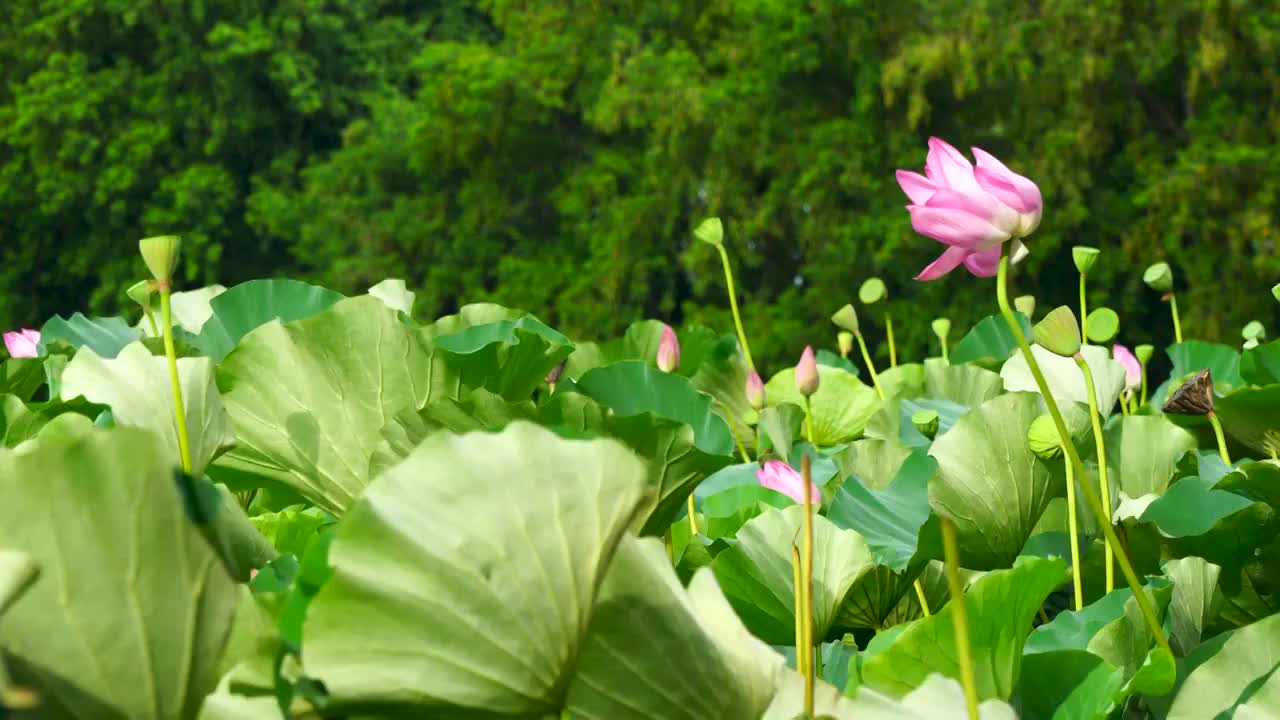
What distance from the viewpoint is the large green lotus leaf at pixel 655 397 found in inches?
27.7

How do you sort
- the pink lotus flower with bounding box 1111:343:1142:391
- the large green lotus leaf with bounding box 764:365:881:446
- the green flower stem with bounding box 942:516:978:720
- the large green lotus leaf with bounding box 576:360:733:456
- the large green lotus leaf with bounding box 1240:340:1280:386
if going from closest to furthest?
the green flower stem with bounding box 942:516:978:720 < the large green lotus leaf with bounding box 576:360:733:456 < the large green lotus leaf with bounding box 1240:340:1280:386 < the pink lotus flower with bounding box 1111:343:1142:391 < the large green lotus leaf with bounding box 764:365:881:446

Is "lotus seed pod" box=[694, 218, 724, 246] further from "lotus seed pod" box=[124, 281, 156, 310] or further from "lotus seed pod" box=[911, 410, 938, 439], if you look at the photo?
"lotus seed pod" box=[124, 281, 156, 310]

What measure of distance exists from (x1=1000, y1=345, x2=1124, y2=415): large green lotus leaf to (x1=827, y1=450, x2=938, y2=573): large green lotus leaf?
0.14 metres

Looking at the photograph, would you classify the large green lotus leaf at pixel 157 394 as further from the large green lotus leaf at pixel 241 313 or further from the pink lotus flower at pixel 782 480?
the pink lotus flower at pixel 782 480

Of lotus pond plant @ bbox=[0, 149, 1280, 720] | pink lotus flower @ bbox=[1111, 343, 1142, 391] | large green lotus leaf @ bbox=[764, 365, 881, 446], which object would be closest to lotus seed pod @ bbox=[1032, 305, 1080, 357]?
lotus pond plant @ bbox=[0, 149, 1280, 720]

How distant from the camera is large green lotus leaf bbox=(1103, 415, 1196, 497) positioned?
0.79m

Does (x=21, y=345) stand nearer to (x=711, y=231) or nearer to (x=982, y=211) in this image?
(x=711, y=231)

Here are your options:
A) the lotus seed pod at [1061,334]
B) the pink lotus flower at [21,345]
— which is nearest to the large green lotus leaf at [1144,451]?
the lotus seed pod at [1061,334]

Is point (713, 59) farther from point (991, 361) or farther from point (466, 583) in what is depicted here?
point (466, 583)

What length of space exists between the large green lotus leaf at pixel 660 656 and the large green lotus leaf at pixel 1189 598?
9.2 inches

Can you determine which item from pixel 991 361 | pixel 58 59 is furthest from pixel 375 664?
pixel 58 59

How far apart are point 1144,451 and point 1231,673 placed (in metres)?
0.32

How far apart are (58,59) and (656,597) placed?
55.0ft

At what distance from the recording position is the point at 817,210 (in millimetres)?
13500
